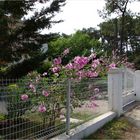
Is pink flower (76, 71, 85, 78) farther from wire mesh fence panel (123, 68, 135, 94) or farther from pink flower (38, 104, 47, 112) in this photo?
wire mesh fence panel (123, 68, 135, 94)

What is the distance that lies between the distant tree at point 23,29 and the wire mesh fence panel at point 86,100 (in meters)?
1.69

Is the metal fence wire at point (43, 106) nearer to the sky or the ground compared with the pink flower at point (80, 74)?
nearer to the ground

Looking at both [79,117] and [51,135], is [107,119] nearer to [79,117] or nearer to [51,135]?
[79,117]

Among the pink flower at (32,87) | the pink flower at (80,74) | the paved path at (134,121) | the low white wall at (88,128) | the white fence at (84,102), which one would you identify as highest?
the pink flower at (80,74)

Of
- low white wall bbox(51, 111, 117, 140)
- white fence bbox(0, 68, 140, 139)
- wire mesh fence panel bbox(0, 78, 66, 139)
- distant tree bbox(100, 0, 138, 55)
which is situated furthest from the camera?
distant tree bbox(100, 0, 138, 55)

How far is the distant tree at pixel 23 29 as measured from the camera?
8406mm

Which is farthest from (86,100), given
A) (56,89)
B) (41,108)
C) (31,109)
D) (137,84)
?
(137,84)

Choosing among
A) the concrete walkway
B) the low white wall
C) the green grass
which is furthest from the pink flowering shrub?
the concrete walkway

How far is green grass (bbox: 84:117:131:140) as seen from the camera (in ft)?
25.7

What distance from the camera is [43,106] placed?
6.68 m

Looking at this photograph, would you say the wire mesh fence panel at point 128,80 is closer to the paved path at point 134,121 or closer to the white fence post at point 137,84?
the white fence post at point 137,84

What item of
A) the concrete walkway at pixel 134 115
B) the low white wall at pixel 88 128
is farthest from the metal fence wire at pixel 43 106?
the concrete walkway at pixel 134 115

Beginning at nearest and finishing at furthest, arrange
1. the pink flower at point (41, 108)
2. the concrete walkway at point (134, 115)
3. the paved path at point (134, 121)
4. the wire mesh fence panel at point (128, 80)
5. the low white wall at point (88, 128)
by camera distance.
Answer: the pink flower at point (41, 108) → the low white wall at point (88, 128) → the paved path at point (134, 121) → the concrete walkway at point (134, 115) → the wire mesh fence panel at point (128, 80)

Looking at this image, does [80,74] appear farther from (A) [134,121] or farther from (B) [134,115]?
(B) [134,115]
